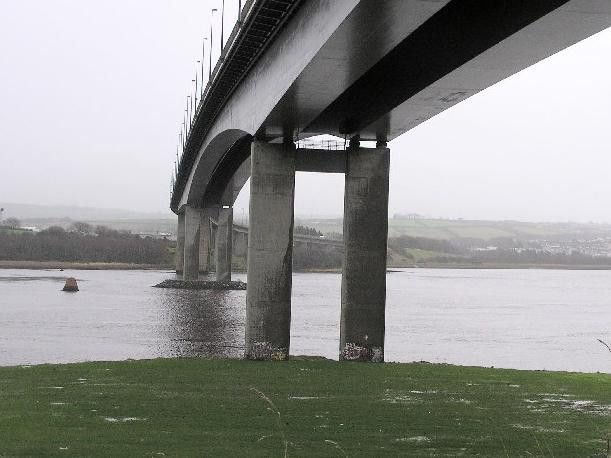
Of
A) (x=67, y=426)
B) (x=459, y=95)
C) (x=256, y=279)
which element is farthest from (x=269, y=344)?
(x=67, y=426)

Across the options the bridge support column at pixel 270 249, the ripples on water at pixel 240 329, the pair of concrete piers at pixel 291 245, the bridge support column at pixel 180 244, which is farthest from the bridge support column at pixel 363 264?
the bridge support column at pixel 180 244

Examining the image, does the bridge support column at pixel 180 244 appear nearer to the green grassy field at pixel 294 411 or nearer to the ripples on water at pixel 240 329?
the ripples on water at pixel 240 329

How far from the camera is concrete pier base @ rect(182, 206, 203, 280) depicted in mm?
82500

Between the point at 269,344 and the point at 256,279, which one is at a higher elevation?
the point at 256,279

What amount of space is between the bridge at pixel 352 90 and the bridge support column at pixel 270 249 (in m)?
0.03

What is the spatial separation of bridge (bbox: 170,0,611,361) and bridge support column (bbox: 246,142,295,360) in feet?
0.10

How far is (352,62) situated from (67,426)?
28.7 ft

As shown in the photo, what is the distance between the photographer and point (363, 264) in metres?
27.8

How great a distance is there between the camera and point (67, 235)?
553ft

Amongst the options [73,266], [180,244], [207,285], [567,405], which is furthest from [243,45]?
[73,266]

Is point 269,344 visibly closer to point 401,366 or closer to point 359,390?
point 401,366

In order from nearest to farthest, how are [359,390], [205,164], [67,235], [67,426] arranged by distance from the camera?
[67,426]
[359,390]
[205,164]
[67,235]

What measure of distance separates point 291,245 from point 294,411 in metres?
11.5

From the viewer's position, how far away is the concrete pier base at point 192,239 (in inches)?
3248
